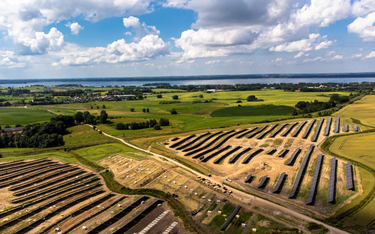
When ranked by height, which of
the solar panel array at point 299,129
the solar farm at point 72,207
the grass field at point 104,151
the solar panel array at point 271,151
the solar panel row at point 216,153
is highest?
the solar panel array at point 299,129

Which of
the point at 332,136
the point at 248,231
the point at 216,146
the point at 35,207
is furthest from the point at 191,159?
the point at 332,136

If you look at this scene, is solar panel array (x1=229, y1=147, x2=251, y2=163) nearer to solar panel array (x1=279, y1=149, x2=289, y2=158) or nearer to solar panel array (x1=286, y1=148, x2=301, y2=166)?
solar panel array (x1=279, y1=149, x2=289, y2=158)

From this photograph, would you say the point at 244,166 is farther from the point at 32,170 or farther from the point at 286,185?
the point at 32,170

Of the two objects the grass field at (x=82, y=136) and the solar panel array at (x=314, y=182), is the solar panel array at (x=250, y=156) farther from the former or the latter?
the grass field at (x=82, y=136)

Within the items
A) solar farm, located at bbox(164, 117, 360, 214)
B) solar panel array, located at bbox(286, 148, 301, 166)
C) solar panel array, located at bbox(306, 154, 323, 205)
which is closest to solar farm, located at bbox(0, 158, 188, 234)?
solar farm, located at bbox(164, 117, 360, 214)

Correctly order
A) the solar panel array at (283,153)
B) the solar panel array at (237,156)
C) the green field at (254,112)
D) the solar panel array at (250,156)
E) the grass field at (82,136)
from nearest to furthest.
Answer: the solar panel array at (250,156) → the solar panel array at (237,156) → the solar panel array at (283,153) → the grass field at (82,136) → the green field at (254,112)

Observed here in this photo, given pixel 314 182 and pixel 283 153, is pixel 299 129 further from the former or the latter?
pixel 314 182

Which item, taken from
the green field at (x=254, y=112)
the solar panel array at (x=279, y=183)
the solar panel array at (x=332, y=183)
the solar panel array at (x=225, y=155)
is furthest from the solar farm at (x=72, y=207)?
the green field at (x=254, y=112)
